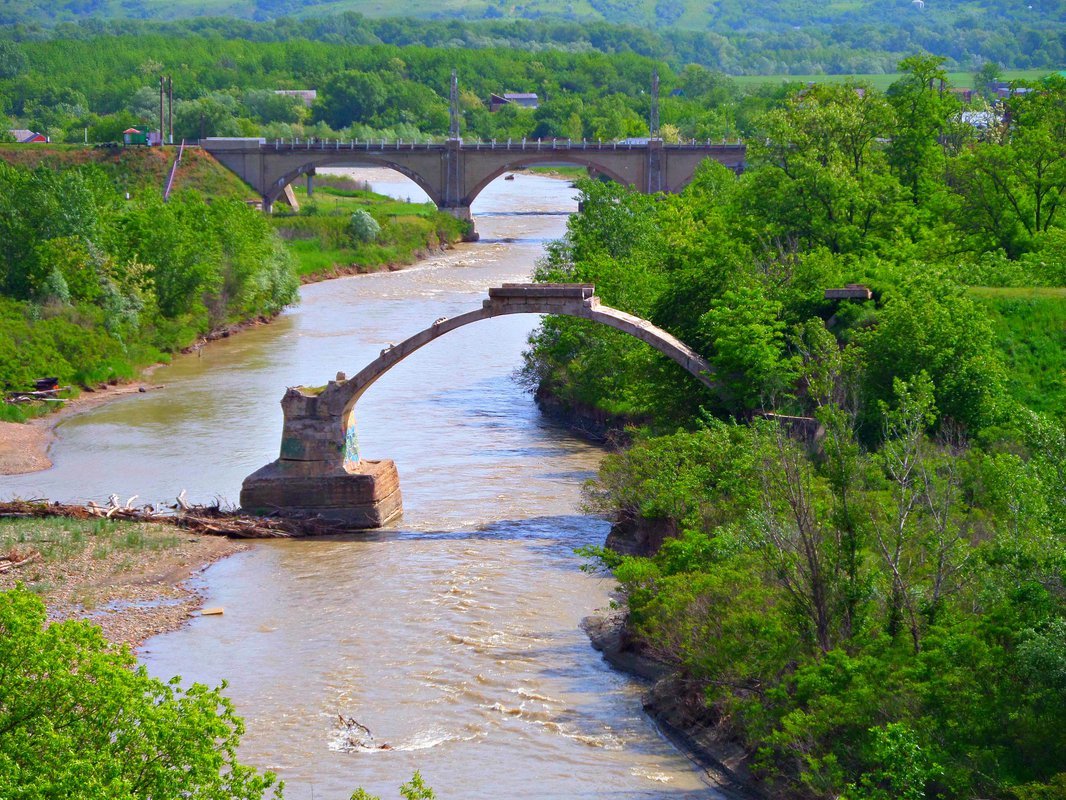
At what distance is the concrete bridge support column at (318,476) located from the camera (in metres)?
43.6

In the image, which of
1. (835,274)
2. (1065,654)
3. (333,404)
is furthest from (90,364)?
(1065,654)

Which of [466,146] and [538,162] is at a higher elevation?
[466,146]

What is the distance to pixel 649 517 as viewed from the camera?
37781mm

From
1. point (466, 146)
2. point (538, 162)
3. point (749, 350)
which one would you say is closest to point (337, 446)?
point (749, 350)

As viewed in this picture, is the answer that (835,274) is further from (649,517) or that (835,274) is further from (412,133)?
(412,133)

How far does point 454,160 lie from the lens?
134 meters

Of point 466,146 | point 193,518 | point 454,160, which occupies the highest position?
point 466,146

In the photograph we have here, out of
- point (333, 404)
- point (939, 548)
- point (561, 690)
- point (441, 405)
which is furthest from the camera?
point (441, 405)

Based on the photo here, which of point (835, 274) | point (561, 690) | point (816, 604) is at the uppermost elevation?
point (835, 274)

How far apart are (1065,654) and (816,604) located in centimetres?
486

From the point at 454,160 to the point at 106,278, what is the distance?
6393 cm

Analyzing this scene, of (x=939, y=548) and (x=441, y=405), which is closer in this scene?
(x=939, y=548)

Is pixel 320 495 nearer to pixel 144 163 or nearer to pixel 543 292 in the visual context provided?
pixel 543 292

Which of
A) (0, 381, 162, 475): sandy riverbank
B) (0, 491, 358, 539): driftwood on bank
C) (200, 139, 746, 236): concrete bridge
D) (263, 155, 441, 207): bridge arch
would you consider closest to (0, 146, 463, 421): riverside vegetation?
(0, 381, 162, 475): sandy riverbank
